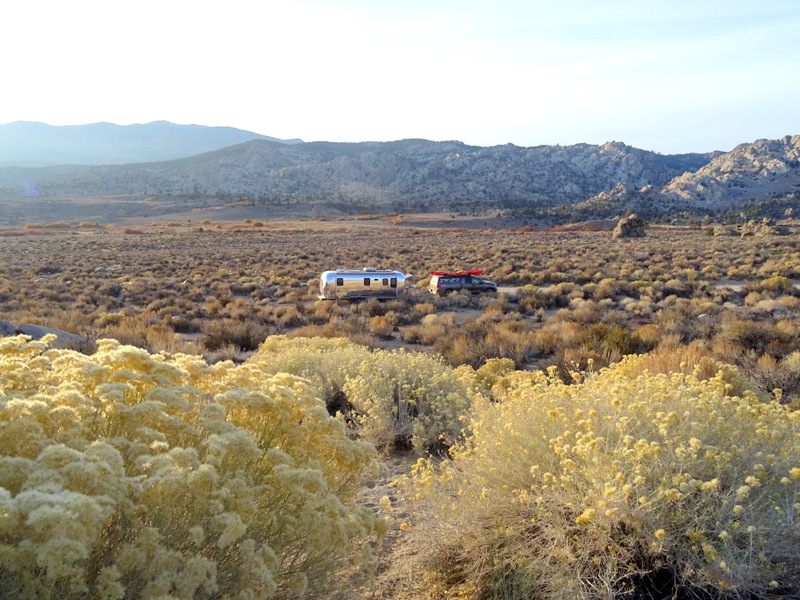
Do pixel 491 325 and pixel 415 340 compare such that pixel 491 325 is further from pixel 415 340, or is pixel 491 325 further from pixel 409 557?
pixel 409 557

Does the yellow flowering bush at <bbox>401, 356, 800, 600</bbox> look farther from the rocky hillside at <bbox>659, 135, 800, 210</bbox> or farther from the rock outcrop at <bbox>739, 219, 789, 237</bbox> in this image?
the rocky hillside at <bbox>659, 135, 800, 210</bbox>

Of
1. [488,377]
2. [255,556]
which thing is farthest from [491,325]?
[255,556]

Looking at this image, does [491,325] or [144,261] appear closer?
[491,325]

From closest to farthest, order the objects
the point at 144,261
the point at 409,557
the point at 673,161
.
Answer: the point at 409,557 < the point at 144,261 < the point at 673,161

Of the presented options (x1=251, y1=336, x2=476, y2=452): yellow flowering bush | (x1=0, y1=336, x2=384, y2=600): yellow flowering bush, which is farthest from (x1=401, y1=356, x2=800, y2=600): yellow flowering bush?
(x1=251, y1=336, x2=476, y2=452): yellow flowering bush

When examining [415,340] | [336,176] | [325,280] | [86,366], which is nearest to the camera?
[86,366]

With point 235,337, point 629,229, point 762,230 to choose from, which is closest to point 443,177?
point 629,229

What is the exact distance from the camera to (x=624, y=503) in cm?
347

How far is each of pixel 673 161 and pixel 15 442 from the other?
641ft

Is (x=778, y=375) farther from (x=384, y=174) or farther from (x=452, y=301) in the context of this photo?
(x=384, y=174)

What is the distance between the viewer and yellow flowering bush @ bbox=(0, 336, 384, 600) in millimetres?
2107

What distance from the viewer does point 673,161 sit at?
569 ft

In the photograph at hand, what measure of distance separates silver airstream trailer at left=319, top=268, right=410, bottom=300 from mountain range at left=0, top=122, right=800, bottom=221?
83.2m

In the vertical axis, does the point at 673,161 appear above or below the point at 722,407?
above
